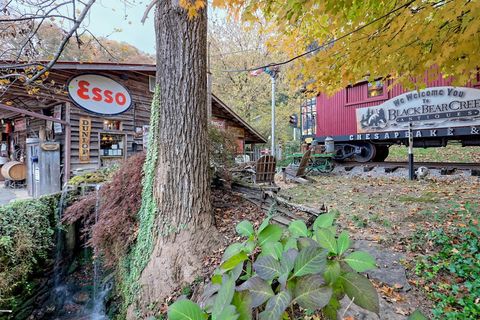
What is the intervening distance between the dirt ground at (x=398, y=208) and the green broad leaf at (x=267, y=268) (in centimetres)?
184

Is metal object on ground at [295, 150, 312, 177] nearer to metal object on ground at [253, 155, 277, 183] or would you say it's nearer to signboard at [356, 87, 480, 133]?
metal object on ground at [253, 155, 277, 183]

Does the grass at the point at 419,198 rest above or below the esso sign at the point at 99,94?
below

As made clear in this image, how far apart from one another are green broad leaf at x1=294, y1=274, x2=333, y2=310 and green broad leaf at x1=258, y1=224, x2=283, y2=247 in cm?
34

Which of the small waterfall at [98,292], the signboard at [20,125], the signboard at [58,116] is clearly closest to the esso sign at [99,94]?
the signboard at [58,116]

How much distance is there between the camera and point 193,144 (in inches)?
115

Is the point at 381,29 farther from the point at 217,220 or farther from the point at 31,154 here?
the point at 31,154

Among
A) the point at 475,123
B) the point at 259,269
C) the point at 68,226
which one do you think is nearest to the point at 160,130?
the point at 259,269

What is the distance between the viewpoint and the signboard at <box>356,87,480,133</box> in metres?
7.25

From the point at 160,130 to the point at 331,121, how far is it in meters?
9.46

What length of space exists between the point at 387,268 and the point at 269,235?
220 centimetres

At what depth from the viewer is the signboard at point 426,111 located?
7.25 meters

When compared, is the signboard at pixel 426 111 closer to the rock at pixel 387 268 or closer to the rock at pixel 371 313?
the rock at pixel 387 268

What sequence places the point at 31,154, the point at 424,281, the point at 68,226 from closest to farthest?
the point at 424,281
the point at 68,226
the point at 31,154

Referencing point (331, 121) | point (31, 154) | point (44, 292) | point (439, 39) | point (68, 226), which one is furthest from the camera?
point (331, 121)
